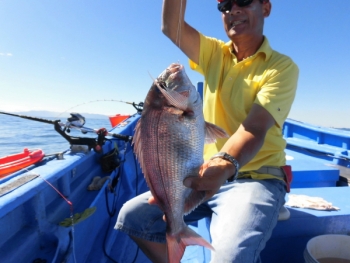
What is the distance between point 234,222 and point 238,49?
161cm

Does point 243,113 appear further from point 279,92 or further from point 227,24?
point 227,24

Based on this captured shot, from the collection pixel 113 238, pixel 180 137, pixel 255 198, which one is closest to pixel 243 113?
pixel 255 198

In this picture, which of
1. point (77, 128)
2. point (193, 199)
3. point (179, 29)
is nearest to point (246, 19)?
point (179, 29)

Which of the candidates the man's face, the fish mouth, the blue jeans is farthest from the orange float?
the man's face

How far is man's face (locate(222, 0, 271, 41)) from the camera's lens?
2.28m

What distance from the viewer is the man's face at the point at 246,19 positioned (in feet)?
7.47

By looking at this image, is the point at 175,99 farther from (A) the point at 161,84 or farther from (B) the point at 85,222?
(B) the point at 85,222

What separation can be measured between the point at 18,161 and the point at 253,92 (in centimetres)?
244

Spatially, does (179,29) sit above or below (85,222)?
above

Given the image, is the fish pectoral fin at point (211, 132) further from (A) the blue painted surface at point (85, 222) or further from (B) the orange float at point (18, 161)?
(B) the orange float at point (18, 161)

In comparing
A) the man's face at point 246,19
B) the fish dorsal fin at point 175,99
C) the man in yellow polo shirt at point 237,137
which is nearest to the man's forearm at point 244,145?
the man in yellow polo shirt at point 237,137

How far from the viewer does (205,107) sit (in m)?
2.45

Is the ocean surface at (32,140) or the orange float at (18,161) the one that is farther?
the ocean surface at (32,140)

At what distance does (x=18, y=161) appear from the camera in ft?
8.71
